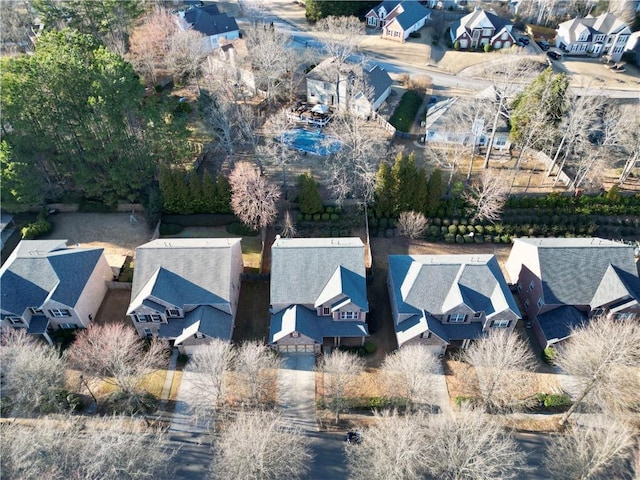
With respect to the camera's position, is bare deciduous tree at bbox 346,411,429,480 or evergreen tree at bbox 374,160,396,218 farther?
evergreen tree at bbox 374,160,396,218

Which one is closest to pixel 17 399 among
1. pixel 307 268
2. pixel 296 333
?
pixel 296 333

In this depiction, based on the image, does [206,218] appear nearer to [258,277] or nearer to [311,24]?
[258,277]

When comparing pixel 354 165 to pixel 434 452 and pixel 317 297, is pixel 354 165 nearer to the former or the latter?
pixel 317 297

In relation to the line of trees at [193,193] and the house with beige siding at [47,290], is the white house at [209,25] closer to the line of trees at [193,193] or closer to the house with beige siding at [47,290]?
the line of trees at [193,193]

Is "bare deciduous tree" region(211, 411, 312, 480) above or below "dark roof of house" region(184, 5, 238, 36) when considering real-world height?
below

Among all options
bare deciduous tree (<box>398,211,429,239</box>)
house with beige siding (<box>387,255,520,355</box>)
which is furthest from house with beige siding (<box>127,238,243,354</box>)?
bare deciduous tree (<box>398,211,429,239</box>)

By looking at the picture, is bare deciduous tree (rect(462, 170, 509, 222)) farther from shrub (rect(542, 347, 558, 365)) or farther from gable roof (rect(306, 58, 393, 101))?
gable roof (rect(306, 58, 393, 101))

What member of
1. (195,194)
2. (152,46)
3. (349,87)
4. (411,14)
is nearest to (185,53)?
(152,46)

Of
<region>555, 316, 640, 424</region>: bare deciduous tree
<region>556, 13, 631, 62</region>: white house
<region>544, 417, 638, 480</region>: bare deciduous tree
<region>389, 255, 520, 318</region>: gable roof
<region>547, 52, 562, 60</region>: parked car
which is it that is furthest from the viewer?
<region>547, 52, 562, 60</region>: parked car
